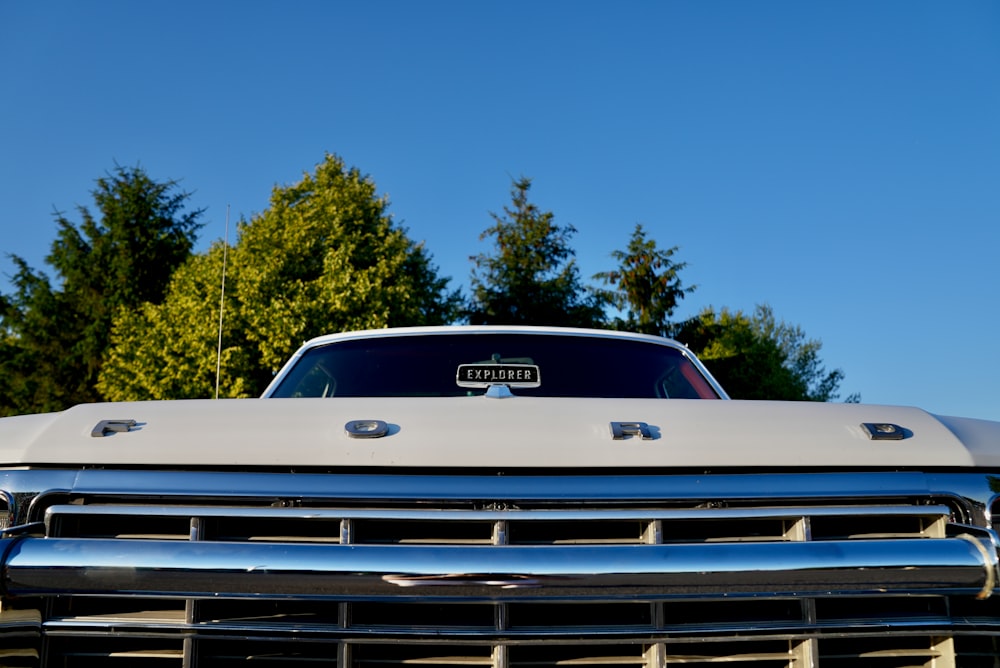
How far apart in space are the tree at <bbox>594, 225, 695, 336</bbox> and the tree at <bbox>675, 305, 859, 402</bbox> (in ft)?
5.21

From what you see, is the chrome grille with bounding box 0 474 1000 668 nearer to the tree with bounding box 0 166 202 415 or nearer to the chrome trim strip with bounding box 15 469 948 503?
the chrome trim strip with bounding box 15 469 948 503

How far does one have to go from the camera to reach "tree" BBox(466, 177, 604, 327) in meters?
38.9

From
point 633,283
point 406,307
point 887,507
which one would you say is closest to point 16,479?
point 887,507

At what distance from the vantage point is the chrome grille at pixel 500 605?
1.64 meters

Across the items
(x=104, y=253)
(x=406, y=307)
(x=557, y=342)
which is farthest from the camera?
(x=104, y=253)

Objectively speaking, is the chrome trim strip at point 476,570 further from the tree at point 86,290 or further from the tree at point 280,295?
the tree at point 86,290

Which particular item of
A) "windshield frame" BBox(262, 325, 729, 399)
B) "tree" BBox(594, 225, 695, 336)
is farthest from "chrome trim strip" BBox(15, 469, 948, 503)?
"tree" BBox(594, 225, 695, 336)

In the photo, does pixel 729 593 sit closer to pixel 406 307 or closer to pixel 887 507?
pixel 887 507

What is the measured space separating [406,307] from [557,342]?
28.7 meters

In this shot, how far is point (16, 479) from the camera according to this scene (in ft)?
5.94

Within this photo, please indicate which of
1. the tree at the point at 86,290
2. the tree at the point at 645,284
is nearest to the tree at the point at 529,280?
the tree at the point at 645,284

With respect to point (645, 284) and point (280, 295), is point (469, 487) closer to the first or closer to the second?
point (280, 295)

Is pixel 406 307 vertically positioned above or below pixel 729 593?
above

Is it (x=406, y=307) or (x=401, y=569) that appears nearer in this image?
(x=401, y=569)
